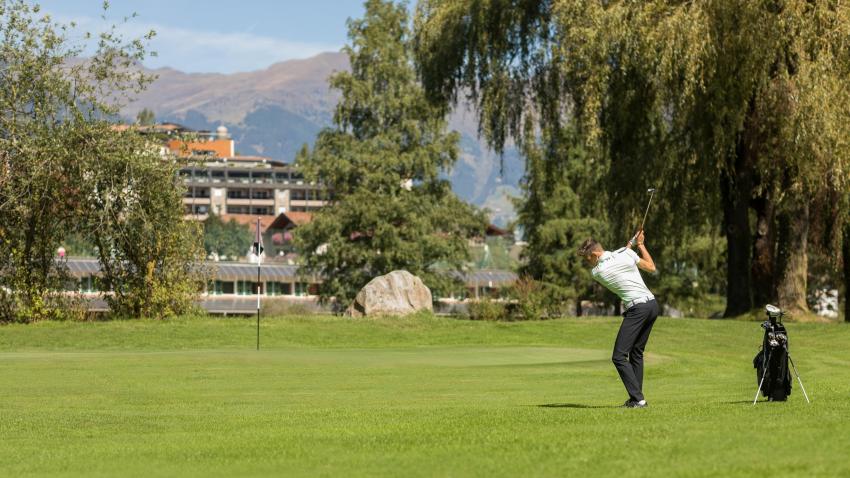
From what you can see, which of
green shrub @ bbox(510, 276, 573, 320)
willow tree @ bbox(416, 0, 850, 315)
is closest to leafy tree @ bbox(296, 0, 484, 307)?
green shrub @ bbox(510, 276, 573, 320)

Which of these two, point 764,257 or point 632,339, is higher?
point 764,257

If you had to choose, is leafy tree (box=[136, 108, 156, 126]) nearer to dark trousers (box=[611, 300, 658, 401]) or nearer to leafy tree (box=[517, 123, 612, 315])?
leafy tree (box=[517, 123, 612, 315])

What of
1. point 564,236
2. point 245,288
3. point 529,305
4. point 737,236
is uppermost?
point 564,236

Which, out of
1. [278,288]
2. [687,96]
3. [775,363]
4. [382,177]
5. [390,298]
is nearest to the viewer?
[775,363]

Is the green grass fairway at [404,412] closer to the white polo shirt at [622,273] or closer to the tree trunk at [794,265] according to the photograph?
the white polo shirt at [622,273]

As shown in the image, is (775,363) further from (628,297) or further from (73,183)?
(73,183)

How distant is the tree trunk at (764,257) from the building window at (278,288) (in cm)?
10221

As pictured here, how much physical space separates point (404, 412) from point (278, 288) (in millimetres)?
130176

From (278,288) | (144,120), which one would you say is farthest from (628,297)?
(278,288)

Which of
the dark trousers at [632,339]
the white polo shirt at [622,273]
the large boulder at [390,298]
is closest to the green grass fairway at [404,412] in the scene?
the dark trousers at [632,339]

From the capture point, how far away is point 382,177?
7506 centimetres

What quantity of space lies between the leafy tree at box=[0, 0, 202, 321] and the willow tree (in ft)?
39.2

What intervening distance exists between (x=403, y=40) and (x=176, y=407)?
62.4 m

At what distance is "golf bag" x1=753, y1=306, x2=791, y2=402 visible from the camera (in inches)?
616
